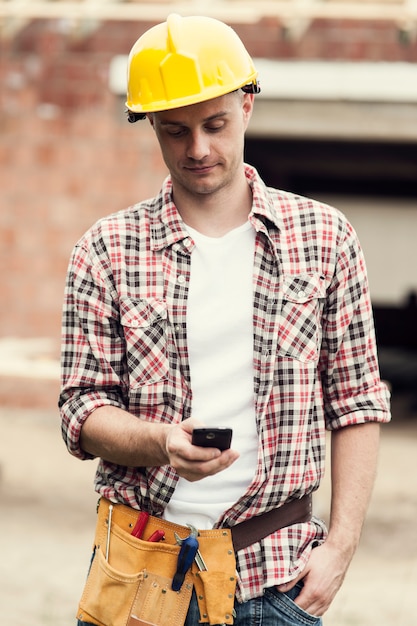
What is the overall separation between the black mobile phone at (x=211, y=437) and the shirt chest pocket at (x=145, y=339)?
373mm

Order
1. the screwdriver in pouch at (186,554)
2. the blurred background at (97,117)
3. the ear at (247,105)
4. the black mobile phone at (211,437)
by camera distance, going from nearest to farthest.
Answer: the black mobile phone at (211,437) → the screwdriver in pouch at (186,554) → the ear at (247,105) → the blurred background at (97,117)

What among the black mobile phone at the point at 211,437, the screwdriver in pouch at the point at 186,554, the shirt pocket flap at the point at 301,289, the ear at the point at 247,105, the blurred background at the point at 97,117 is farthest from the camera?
the blurred background at the point at 97,117

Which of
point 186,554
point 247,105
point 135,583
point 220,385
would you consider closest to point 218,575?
point 186,554

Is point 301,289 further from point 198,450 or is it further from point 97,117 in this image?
point 97,117

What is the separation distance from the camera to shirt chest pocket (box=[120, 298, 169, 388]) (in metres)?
2.46

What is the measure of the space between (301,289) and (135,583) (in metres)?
0.76

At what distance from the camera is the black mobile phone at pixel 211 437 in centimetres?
208

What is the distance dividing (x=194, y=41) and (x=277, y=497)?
1.05m

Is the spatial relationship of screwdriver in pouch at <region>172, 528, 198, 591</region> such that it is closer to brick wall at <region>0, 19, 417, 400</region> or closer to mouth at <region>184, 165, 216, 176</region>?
mouth at <region>184, 165, 216, 176</region>

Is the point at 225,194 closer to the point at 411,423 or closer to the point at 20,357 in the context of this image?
the point at 20,357

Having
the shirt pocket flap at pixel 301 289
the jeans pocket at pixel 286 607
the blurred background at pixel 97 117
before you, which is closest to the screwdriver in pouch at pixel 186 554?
the jeans pocket at pixel 286 607

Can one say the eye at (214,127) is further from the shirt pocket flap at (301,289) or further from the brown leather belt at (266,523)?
the brown leather belt at (266,523)

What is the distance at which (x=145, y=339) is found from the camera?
97.5 inches

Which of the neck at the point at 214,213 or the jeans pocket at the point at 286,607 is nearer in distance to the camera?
the jeans pocket at the point at 286,607
